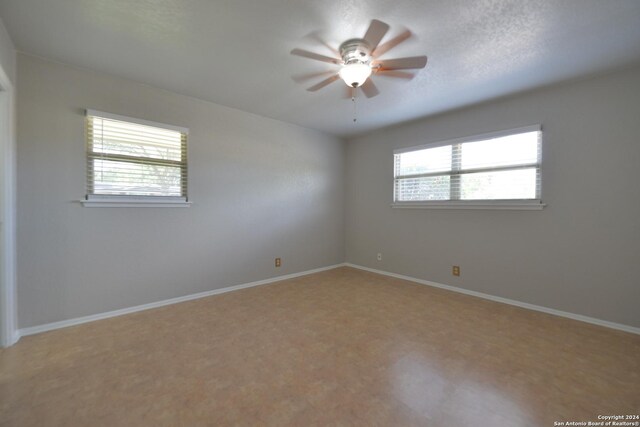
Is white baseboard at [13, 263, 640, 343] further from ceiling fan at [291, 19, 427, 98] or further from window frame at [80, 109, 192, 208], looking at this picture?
ceiling fan at [291, 19, 427, 98]

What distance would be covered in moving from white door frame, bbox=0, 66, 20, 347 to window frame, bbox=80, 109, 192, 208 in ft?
1.49

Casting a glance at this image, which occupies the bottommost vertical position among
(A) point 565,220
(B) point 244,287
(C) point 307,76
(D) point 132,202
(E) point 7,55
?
(B) point 244,287

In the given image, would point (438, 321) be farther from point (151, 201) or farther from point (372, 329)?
point (151, 201)

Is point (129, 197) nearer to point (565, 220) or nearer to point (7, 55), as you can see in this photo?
point (7, 55)

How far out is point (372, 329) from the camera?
93.8 inches

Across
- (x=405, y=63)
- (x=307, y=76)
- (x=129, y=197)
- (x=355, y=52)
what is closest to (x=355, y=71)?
(x=355, y=52)

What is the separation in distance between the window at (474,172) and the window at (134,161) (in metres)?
3.12

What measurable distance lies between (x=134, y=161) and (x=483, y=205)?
13.3ft

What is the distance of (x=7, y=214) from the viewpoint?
6.61 feet

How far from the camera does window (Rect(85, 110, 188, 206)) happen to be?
8.23 feet

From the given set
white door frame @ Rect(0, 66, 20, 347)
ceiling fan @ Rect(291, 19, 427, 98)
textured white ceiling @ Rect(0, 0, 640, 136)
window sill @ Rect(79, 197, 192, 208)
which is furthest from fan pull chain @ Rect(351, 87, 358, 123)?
white door frame @ Rect(0, 66, 20, 347)

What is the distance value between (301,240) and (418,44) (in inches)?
120

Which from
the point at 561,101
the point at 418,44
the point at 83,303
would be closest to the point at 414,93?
the point at 418,44

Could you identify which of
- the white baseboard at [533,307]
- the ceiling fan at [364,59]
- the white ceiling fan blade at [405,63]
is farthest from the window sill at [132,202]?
the white baseboard at [533,307]
